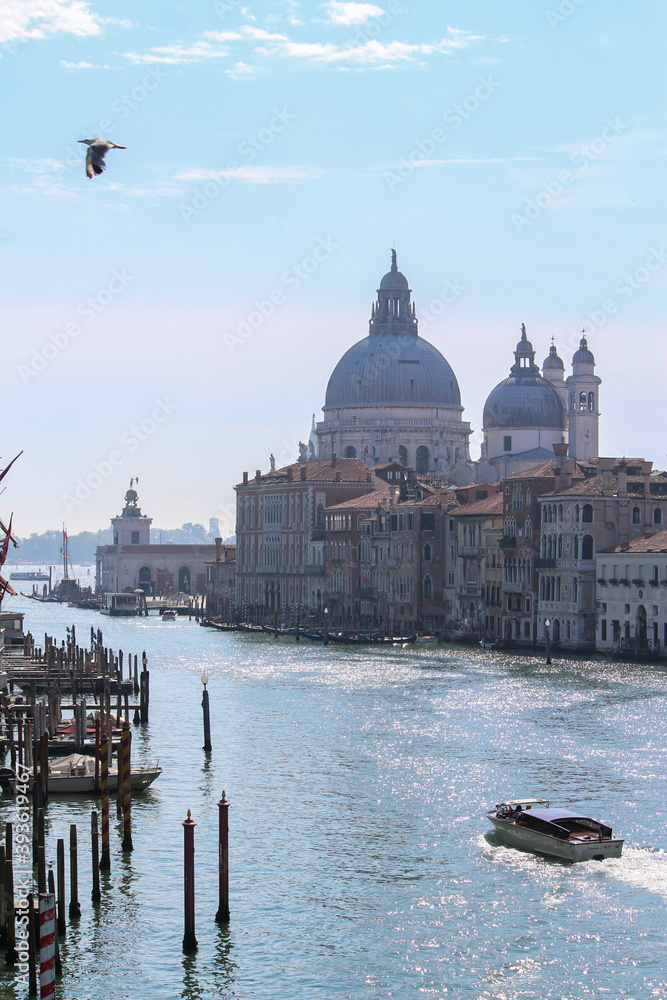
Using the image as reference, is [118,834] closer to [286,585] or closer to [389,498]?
[389,498]

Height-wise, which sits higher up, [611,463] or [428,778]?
[611,463]

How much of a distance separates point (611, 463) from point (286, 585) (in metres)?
35.5

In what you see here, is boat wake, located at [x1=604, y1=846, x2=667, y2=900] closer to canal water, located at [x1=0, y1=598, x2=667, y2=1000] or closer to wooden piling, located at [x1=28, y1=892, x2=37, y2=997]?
canal water, located at [x1=0, y1=598, x2=667, y2=1000]

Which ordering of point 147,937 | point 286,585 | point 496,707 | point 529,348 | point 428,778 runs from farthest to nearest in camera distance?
1. point 529,348
2. point 286,585
3. point 496,707
4. point 428,778
5. point 147,937

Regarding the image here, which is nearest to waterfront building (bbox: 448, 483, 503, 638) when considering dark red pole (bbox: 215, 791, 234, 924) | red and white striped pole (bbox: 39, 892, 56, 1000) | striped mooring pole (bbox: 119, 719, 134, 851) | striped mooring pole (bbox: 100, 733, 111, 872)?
striped mooring pole (bbox: 119, 719, 134, 851)

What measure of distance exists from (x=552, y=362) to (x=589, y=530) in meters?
56.1

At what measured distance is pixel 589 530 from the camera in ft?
220

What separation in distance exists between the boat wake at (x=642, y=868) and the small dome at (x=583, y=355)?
260ft

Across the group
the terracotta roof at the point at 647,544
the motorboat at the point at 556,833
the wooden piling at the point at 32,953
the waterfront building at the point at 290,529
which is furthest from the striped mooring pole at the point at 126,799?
the waterfront building at the point at 290,529

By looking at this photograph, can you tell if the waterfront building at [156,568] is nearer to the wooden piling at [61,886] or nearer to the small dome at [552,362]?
the small dome at [552,362]

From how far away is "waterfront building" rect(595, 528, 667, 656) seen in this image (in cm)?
6178

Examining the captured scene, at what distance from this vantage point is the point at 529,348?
11775cm

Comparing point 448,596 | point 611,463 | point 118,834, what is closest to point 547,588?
point 611,463

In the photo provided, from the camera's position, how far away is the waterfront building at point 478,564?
250 ft
